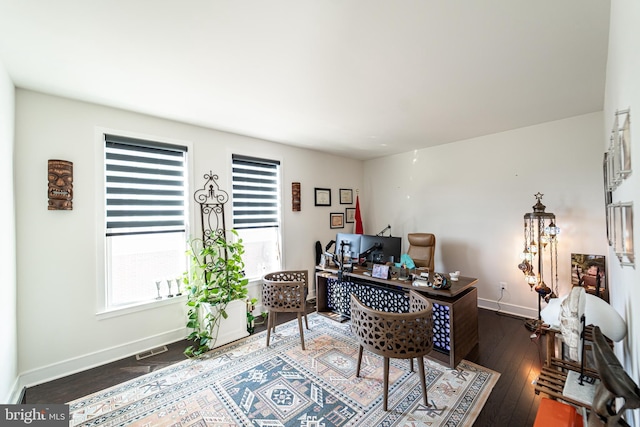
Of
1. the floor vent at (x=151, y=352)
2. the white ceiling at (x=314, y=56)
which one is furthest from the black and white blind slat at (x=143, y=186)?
the floor vent at (x=151, y=352)

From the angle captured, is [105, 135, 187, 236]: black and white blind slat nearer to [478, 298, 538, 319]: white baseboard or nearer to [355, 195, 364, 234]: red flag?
[355, 195, 364, 234]: red flag

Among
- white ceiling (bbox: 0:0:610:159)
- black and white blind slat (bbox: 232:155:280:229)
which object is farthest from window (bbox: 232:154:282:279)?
white ceiling (bbox: 0:0:610:159)

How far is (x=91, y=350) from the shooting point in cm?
253

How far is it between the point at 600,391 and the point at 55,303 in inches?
145

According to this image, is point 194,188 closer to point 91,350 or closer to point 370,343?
point 91,350

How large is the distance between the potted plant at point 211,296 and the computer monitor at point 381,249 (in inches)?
59.7

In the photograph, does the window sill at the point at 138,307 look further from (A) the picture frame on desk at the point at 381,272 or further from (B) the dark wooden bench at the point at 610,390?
(B) the dark wooden bench at the point at 610,390

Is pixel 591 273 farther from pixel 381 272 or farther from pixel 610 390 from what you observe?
pixel 610 390

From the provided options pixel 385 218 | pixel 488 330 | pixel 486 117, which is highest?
pixel 486 117

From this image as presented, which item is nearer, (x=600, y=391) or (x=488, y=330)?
(x=600, y=391)

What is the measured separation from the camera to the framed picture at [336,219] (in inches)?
193

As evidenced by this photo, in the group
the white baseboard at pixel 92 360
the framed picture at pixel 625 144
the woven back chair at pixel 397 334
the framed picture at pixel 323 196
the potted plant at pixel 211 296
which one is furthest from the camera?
the framed picture at pixel 323 196

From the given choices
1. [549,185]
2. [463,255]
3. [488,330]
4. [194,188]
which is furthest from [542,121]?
[194,188]

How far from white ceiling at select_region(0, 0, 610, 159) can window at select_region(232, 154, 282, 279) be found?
0.89m
